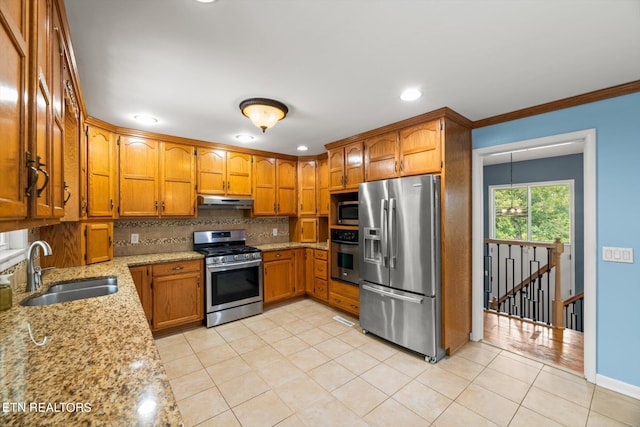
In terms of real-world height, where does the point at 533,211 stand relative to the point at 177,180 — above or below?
below

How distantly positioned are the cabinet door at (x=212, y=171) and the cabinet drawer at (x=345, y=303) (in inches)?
84.5

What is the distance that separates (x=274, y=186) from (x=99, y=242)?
2288 millimetres

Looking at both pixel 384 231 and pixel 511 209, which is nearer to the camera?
pixel 384 231

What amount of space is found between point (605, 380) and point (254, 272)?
361cm

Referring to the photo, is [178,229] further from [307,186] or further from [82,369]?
[82,369]

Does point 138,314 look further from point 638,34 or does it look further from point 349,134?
point 638,34

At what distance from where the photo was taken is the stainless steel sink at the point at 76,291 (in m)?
1.78

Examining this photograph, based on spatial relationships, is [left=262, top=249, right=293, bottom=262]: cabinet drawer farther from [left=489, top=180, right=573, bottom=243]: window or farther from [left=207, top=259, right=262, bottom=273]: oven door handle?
[left=489, top=180, right=573, bottom=243]: window

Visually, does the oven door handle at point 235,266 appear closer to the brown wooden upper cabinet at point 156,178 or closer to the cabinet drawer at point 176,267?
the cabinet drawer at point 176,267

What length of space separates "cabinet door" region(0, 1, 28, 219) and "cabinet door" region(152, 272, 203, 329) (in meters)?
2.65

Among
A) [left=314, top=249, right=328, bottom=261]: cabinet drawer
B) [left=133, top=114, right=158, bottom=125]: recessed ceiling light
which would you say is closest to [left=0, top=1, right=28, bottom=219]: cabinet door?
[left=133, top=114, right=158, bottom=125]: recessed ceiling light

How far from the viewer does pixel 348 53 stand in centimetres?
169

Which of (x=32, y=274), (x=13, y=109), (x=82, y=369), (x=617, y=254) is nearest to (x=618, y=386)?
(x=617, y=254)

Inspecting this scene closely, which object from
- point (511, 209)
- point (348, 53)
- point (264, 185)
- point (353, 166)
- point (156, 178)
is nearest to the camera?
point (348, 53)
